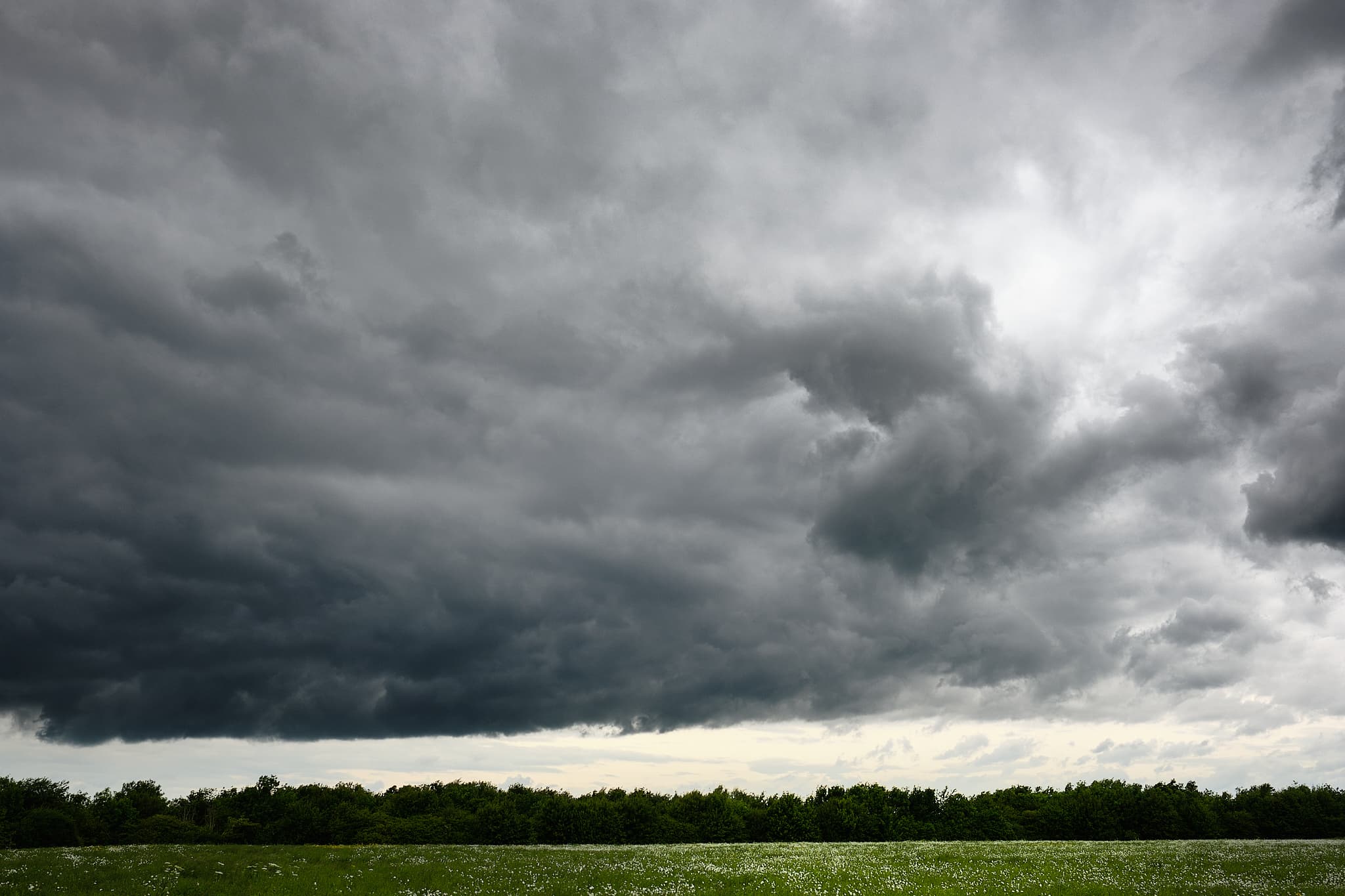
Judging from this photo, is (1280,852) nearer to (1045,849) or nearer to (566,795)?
(1045,849)

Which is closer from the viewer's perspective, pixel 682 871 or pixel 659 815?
pixel 682 871

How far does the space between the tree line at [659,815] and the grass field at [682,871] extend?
6585 centimetres

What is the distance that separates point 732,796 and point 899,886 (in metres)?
127

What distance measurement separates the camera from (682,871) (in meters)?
33.3

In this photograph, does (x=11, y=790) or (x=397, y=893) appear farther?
(x=11, y=790)

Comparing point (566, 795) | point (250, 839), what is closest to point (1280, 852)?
point (566, 795)

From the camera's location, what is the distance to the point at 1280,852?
37.1m

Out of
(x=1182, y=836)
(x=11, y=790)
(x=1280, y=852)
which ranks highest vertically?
(x=1280, y=852)

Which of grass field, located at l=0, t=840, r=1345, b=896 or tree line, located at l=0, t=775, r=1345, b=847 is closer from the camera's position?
grass field, located at l=0, t=840, r=1345, b=896

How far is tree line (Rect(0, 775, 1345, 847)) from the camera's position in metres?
101

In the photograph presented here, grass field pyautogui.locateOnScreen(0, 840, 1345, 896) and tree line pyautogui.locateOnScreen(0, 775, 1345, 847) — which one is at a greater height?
grass field pyautogui.locateOnScreen(0, 840, 1345, 896)

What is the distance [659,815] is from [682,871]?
292 ft

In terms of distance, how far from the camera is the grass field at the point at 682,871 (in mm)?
26172

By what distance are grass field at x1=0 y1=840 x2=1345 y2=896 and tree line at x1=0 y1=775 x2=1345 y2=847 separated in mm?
65851
